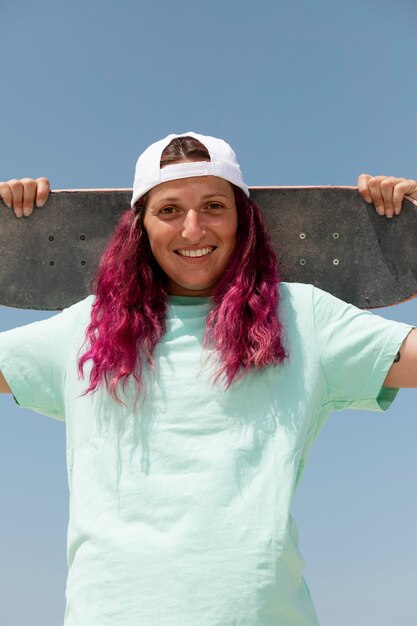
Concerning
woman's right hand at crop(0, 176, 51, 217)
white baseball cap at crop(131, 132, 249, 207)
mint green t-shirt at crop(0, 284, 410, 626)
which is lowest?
mint green t-shirt at crop(0, 284, 410, 626)

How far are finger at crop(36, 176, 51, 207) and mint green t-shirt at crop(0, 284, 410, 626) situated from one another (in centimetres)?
111

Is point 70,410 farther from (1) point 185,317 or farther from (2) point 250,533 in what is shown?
(2) point 250,533

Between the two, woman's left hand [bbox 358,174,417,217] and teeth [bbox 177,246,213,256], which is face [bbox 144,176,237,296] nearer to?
teeth [bbox 177,246,213,256]

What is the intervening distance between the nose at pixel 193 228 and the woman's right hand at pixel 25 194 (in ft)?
4.10

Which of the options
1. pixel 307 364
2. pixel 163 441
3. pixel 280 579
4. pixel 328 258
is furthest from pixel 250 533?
pixel 328 258

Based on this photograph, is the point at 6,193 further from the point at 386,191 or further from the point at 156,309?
the point at 386,191

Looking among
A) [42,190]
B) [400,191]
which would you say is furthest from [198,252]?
[42,190]

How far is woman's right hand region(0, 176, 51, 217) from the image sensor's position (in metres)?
3.85

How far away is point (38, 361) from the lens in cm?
288

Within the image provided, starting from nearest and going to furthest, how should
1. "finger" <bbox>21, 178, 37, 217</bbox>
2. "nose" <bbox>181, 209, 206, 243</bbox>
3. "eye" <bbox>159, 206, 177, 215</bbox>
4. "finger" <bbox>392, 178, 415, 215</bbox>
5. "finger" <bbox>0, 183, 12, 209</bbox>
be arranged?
"nose" <bbox>181, 209, 206, 243</bbox> → "eye" <bbox>159, 206, 177, 215</bbox> → "finger" <bbox>392, 178, 415, 215</bbox> → "finger" <bbox>0, 183, 12, 209</bbox> → "finger" <bbox>21, 178, 37, 217</bbox>

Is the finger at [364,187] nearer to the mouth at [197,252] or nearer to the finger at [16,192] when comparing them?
the mouth at [197,252]

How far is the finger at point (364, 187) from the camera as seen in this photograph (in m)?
3.72

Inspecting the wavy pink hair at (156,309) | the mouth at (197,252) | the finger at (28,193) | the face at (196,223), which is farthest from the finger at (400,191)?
the finger at (28,193)

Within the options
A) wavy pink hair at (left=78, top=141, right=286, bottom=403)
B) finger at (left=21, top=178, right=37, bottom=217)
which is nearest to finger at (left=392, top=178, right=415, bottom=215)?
wavy pink hair at (left=78, top=141, right=286, bottom=403)
